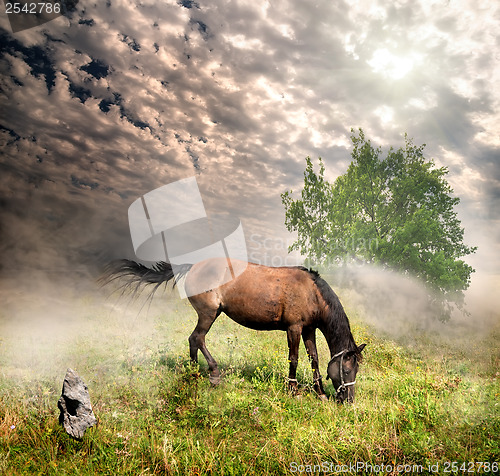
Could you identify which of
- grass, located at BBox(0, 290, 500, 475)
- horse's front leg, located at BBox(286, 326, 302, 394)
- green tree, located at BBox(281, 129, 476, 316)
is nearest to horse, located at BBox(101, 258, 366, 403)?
horse's front leg, located at BBox(286, 326, 302, 394)

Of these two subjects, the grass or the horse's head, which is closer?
the grass

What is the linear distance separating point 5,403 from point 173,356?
3584 mm

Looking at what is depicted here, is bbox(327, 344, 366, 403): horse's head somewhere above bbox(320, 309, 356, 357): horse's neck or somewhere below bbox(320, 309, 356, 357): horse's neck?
below

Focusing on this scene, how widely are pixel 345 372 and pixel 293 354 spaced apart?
1201 millimetres

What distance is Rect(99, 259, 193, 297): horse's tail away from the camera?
24.8 feet

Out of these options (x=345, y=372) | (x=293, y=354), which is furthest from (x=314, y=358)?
(x=345, y=372)

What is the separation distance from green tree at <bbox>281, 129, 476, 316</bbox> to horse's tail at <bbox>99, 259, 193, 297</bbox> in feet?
51.8

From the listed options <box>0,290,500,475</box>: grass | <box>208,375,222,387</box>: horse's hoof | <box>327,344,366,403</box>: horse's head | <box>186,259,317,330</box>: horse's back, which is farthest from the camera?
<box>186,259,317,330</box>: horse's back

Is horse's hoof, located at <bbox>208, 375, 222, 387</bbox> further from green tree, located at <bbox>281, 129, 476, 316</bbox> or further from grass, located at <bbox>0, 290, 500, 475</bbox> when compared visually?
green tree, located at <bbox>281, 129, 476, 316</bbox>

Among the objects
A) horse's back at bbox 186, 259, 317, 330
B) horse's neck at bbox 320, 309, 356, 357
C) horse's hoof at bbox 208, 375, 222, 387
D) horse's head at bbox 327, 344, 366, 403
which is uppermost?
horse's back at bbox 186, 259, 317, 330

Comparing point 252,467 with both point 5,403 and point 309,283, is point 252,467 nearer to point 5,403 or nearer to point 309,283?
point 309,283

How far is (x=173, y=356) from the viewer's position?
8039mm

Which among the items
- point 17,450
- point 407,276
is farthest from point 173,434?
point 407,276

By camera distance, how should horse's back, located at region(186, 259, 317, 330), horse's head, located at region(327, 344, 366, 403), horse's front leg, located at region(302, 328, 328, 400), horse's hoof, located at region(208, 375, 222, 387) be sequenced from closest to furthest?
horse's head, located at region(327, 344, 366, 403) < horse's hoof, located at region(208, 375, 222, 387) < horse's front leg, located at region(302, 328, 328, 400) < horse's back, located at region(186, 259, 317, 330)
